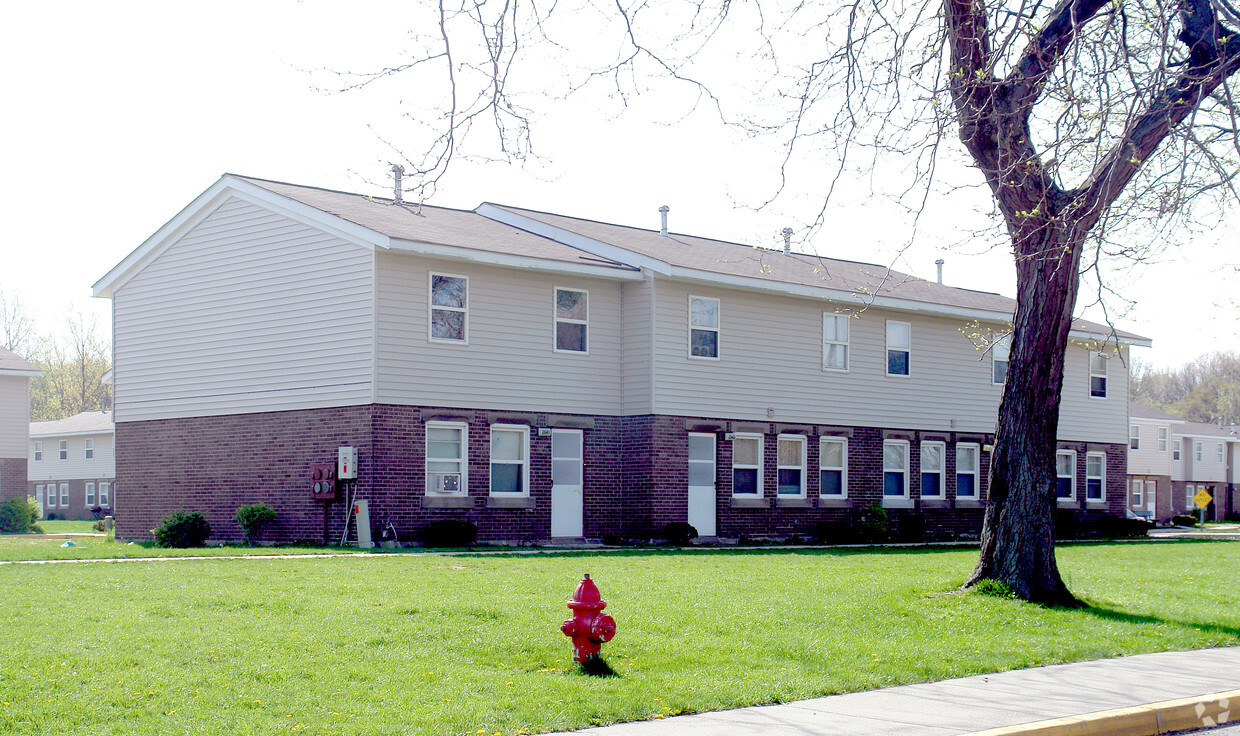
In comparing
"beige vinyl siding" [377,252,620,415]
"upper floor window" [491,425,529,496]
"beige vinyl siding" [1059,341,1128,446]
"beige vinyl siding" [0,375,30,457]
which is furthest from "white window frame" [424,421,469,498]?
"beige vinyl siding" [0,375,30,457]

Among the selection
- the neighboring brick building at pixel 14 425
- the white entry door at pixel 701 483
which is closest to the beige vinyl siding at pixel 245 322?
the white entry door at pixel 701 483

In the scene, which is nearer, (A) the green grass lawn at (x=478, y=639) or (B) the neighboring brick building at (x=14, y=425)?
(A) the green grass lawn at (x=478, y=639)

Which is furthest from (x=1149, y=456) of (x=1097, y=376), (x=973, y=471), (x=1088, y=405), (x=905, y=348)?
(x=905, y=348)

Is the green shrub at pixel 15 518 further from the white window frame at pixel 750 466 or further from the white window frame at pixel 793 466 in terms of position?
the white window frame at pixel 793 466

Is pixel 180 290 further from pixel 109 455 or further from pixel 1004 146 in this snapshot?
pixel 109 455

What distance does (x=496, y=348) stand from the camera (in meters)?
23.9

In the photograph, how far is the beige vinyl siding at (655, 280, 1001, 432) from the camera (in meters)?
25.7

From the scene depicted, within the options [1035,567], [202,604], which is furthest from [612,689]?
[1035,567]

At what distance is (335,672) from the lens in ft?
28.3

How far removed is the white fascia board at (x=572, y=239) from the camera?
25.0m

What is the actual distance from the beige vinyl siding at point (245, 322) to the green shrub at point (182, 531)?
8.43 feet

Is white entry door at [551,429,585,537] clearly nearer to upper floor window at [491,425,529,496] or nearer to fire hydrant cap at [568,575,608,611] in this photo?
upper floor window at [491,425,529,496]

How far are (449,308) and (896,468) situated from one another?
1251 centimetres

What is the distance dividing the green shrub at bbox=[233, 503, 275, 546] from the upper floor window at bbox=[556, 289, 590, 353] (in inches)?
254
